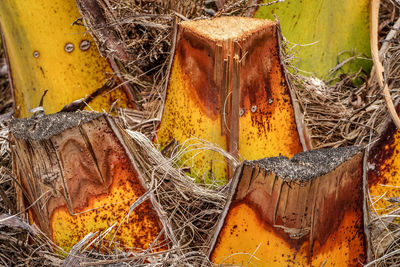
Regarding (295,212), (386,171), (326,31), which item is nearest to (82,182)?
Answer: (295,212)

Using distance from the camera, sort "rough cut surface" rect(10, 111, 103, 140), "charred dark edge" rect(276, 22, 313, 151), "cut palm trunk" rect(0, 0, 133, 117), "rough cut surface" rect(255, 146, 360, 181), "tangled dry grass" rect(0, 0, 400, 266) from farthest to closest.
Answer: "cut palm trunk" rect(0, 0, 133, 117) → "charred dark edge" rect(276, 22, 313, 151) → "tangled dry grass" rect(0, 0, 400, 266) → "rough cut surface" rect(10, 111, 103, 140) → "rough cut surface" rect(255, 146, 360, 181)

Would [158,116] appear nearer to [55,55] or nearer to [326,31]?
[55,55]

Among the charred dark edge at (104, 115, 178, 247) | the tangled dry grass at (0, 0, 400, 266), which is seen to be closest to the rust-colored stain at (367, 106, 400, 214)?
the tangled dry grass at (0, 0, 400, 266)

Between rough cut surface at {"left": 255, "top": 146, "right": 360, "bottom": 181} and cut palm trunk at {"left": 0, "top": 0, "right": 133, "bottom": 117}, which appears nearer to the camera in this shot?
rough cut surface at {"left": 255, "top": 146, "right": 360, "bottom": 181}

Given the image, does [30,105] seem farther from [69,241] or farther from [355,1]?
[355,1]

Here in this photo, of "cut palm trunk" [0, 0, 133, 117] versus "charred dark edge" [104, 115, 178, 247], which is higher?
"cut palm trunk" [0, 0, 133, 117]

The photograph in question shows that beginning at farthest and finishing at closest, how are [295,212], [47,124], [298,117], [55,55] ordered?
[55,55] < [298,117] < [47,124] < [295,212]

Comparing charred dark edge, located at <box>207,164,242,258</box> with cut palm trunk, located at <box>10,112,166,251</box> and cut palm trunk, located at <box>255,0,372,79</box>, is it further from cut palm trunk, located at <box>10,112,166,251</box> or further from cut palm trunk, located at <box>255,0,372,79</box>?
cut palm trunk, located at <box>255,0,372,79</box>
